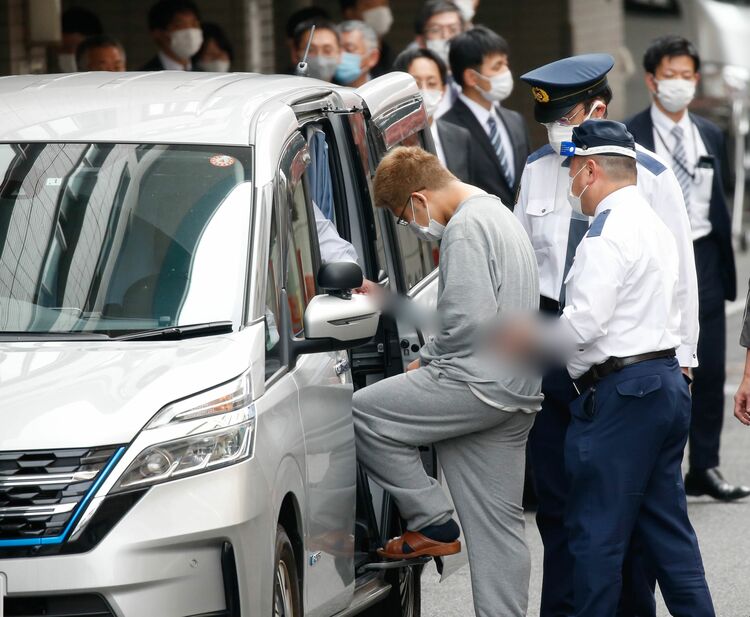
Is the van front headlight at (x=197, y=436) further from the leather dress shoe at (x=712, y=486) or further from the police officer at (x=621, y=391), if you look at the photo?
the leather dress shoe at (x=712, y=486)

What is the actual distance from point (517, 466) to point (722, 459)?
4.42m

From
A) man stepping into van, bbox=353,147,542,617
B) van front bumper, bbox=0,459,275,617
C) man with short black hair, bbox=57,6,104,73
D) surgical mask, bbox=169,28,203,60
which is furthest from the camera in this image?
man with short black hair, bbox=57,6,104,73

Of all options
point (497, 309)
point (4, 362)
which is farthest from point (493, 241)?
point (4, 362)

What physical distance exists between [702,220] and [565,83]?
2634mm

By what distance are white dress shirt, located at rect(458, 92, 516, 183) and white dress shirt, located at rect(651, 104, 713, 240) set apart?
2.62 ft

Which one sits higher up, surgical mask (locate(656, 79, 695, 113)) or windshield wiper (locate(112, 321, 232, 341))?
surgical mask (locate(656, 79, 695, 113))

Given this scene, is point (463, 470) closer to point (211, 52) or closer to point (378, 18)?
point (211, 52)

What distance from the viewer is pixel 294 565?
4965 mm

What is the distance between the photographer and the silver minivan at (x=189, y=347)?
169 inches

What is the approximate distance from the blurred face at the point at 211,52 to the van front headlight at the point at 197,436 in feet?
27.7

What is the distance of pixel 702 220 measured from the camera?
28.5 feet

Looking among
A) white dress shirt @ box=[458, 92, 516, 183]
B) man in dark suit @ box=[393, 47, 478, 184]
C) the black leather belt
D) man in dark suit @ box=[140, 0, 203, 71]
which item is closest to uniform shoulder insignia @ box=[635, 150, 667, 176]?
the black leather belt

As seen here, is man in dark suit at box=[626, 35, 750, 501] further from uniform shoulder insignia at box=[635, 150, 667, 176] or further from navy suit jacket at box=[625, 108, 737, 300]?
uniform shoulder insignia at box=[635, 150, 667, 176]

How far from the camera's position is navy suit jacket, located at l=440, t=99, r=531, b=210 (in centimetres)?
896
